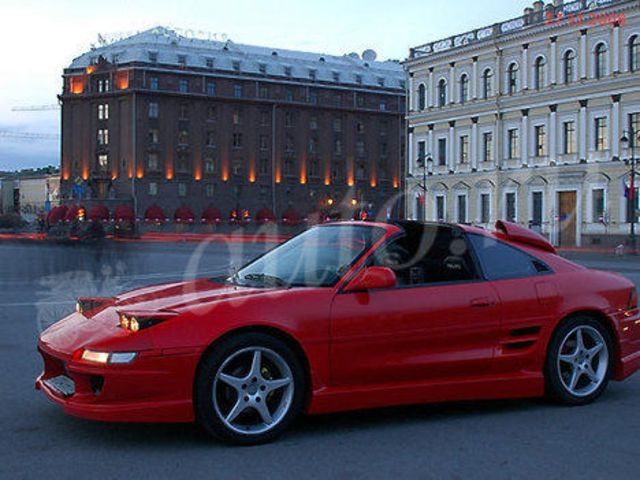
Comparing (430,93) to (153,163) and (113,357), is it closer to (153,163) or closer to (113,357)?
(153,163)

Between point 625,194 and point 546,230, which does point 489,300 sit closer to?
point 625,194

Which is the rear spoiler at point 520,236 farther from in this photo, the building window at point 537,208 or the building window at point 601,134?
the building window at point 537,208

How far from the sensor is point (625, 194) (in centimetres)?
5200

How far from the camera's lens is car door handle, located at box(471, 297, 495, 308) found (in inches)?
243

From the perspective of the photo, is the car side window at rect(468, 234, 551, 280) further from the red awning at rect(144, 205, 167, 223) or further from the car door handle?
the red awning at rect(144, 205, 167, 223)

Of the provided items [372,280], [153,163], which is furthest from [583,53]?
[372,280]

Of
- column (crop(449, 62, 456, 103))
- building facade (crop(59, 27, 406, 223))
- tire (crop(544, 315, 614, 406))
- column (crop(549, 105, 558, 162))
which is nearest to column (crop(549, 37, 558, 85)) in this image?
column (crop(549, 105, 558, 162))

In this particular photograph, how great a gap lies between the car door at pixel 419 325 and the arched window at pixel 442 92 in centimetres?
6732

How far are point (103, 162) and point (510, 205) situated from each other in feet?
159

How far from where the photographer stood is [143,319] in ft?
17.5

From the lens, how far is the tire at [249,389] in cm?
529

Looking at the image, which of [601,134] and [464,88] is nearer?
[601,134]

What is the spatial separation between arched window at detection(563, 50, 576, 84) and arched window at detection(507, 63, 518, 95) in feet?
16.2

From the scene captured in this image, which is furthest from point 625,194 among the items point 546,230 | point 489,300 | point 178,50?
point 178,50
